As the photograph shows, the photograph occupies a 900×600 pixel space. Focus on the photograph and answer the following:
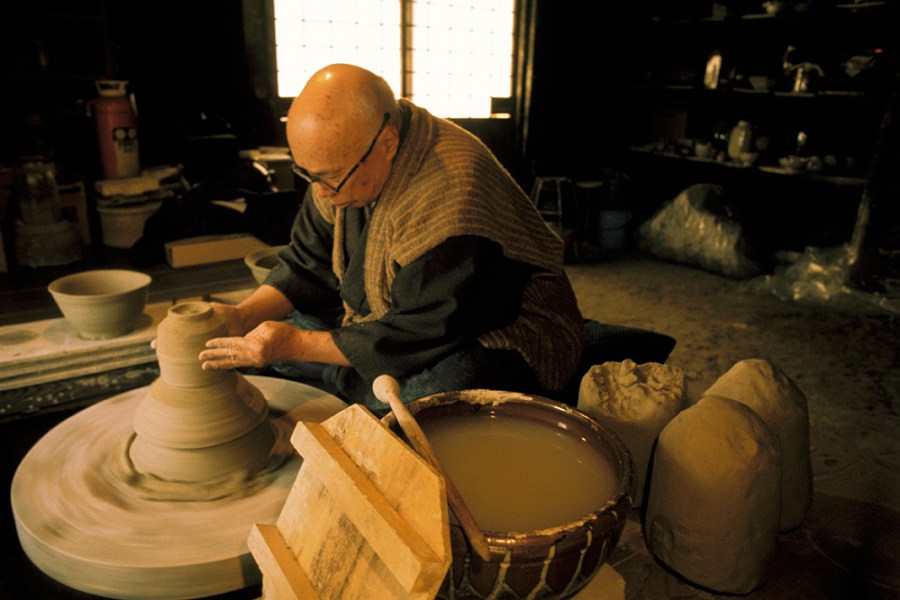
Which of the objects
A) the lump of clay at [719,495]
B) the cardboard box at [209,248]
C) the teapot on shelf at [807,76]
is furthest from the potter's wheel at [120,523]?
the teapot on shelf at [807,76]

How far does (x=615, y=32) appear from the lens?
6344mm

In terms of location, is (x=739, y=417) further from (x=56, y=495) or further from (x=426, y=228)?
(x=56, y=495)

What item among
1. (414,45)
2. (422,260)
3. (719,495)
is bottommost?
(719,495)

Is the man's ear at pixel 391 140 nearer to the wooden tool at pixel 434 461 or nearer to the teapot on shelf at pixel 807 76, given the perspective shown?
the wooden tool at pixel 434 461

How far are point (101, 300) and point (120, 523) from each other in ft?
3.08

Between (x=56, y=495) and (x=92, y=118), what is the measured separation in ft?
10.2

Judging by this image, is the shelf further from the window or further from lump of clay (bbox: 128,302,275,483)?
lump of clay (bbox: 128,302,275,483)

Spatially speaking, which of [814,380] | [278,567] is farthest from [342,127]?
[814,380]

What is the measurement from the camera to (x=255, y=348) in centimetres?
157

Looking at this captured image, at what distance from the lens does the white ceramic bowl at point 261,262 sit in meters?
2.66

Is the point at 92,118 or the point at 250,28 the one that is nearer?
the point at 92,118

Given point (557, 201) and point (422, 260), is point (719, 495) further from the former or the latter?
point (557, 201)

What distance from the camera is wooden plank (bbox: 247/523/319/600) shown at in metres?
0.94

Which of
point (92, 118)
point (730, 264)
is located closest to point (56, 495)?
point (92, 118)
